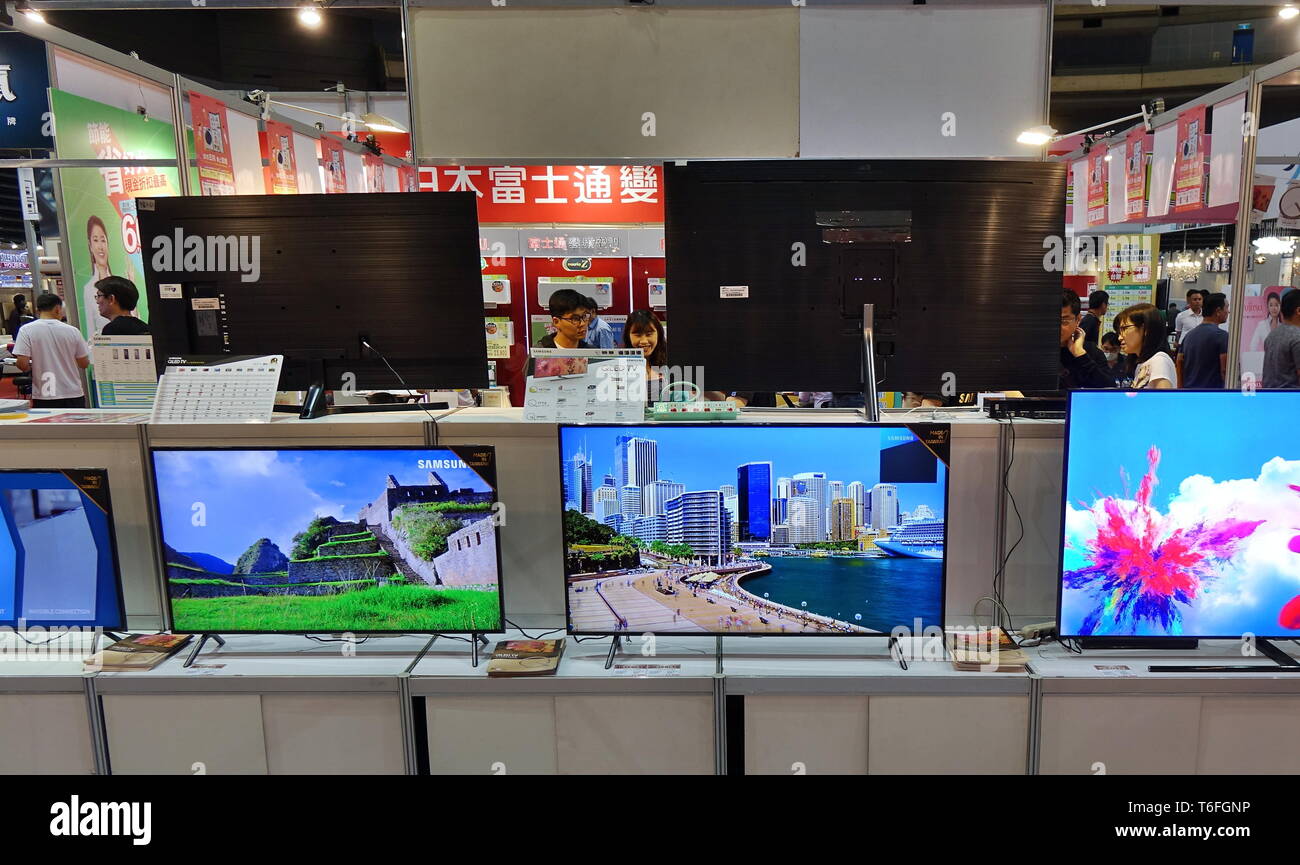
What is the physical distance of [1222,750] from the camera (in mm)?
1778

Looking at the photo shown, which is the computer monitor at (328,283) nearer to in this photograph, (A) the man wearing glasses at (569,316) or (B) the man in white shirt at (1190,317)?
(A) the man wearing glasses at (569,316)

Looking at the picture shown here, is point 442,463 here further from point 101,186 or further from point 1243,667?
point 101,186

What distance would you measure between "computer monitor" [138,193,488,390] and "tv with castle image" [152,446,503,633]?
0.31 meters

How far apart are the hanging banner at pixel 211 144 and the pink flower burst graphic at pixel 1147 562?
411 centimetres

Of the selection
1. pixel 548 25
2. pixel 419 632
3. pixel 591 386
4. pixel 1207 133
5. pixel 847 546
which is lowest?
pixel 419 632

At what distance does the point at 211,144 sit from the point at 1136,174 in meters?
5.29

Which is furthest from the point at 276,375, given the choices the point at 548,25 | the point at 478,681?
the point at 548,25

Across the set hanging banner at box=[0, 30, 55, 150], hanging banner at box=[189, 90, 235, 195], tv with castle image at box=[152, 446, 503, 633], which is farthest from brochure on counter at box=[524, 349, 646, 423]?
hanging banner at box=[0, 30, 55, 150]

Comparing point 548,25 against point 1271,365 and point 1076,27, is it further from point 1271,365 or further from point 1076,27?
point 1076,27

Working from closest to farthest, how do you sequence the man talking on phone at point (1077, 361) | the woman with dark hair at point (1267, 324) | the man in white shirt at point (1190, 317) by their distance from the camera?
the man talking on phone at point (1077, 361) < the woman with dark hair at point (1267, 324) < the man in white shirt at point (1190, 317)

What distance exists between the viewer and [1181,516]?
1775 millimetres

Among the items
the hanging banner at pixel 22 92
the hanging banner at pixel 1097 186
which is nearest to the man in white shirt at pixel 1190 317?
the hanging banner at pixel 1097 186

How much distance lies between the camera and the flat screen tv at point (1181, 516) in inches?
68.4

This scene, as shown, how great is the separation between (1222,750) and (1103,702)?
30cm
